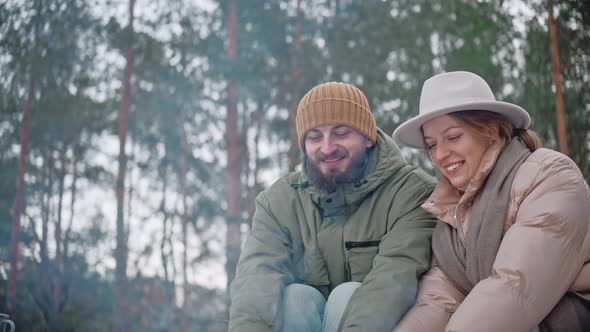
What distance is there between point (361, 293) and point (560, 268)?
0.78m

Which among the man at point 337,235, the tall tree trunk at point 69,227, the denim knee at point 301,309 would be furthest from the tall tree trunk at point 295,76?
the denim knee at point 301,309

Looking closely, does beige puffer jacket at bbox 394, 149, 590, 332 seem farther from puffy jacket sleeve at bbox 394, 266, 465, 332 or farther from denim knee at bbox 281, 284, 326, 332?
denim knee at bbox 281, 284, 326, 332

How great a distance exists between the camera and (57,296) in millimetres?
12305

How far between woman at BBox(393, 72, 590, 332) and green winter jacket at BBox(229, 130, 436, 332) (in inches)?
5.4

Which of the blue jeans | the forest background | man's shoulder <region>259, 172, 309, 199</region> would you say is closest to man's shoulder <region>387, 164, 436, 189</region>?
man's shoulder <region>259, 172, 309, 199</region>

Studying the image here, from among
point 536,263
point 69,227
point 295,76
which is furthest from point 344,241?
point 69,227

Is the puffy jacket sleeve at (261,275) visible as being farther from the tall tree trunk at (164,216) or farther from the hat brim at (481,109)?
the tall tree trunk at (164,216)

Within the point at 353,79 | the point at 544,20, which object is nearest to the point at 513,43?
the point at 544,20

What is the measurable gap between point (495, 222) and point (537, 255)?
0.75ft

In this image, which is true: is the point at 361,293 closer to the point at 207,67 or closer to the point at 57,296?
the point at 207,67

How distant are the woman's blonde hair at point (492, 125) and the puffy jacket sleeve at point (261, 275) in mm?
1041

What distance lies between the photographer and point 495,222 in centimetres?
208

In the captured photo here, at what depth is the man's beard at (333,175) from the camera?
2.79 metres

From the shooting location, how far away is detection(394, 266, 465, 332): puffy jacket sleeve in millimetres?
2211
